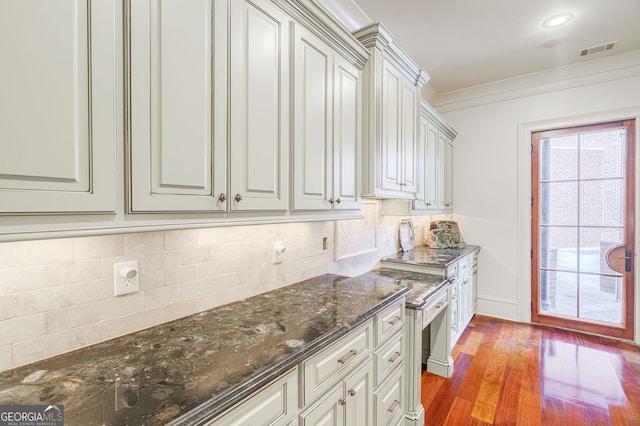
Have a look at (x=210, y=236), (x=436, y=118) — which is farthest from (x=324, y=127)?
(x=436, y=118)

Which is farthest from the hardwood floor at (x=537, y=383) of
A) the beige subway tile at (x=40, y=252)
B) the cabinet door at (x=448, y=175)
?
the beige subway tile at (x=40, y=252)

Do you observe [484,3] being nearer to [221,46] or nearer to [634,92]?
[634,92]

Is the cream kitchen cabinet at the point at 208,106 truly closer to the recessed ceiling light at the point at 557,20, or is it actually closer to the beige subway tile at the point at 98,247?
the beige subway tile at the point at 98,247

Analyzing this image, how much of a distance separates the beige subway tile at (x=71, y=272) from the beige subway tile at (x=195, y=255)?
332mm

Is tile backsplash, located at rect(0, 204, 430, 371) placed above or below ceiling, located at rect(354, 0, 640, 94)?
below

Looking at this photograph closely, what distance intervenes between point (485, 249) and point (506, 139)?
1445 millimetres

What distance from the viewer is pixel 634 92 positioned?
3139 millimetres

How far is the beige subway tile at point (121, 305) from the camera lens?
112 centimetres

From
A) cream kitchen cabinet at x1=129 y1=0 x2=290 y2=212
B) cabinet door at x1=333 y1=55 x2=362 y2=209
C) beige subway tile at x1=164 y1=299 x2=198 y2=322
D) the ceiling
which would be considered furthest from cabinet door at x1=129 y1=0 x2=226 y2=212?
the ceiling

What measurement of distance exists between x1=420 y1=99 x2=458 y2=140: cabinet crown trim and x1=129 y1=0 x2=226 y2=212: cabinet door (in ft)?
7.39

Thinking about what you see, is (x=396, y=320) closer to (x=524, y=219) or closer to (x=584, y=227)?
(x=524, y=219)

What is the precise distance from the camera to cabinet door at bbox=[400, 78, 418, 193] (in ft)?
7.85

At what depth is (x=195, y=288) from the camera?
1.41 meters

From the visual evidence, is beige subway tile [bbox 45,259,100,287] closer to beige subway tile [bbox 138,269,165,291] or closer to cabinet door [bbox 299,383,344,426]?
beige subway tile [bbox 138,269,165,291]
